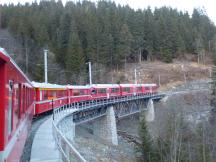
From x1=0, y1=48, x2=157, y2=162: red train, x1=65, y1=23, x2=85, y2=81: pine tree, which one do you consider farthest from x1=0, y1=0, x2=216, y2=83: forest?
x1=0, y1=48, x2=157, y2=162: red train

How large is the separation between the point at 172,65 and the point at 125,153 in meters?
55.0

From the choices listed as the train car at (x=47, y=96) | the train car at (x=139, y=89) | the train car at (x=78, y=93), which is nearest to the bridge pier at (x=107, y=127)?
the train car at (x=78, y=93)

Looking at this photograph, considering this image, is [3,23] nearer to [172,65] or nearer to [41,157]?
[172,65]

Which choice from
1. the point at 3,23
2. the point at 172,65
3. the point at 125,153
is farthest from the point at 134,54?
the point at 125,153

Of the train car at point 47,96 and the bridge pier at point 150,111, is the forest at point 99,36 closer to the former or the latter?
the bridge pier at point 150,111

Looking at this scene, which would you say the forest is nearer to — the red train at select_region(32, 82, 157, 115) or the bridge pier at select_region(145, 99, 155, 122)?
the red train at select_region(32, 82, 157, 115)

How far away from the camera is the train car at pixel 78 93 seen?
38.3 m

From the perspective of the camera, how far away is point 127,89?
192ft

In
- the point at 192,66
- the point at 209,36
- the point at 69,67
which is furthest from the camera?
the point at 209,36

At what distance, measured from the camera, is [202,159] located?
105ft

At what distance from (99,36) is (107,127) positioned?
4750 cm

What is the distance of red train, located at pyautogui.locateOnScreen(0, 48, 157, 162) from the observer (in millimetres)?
6113

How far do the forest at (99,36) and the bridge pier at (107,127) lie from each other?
22663 mm

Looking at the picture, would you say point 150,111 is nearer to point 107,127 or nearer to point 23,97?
point 107,127
